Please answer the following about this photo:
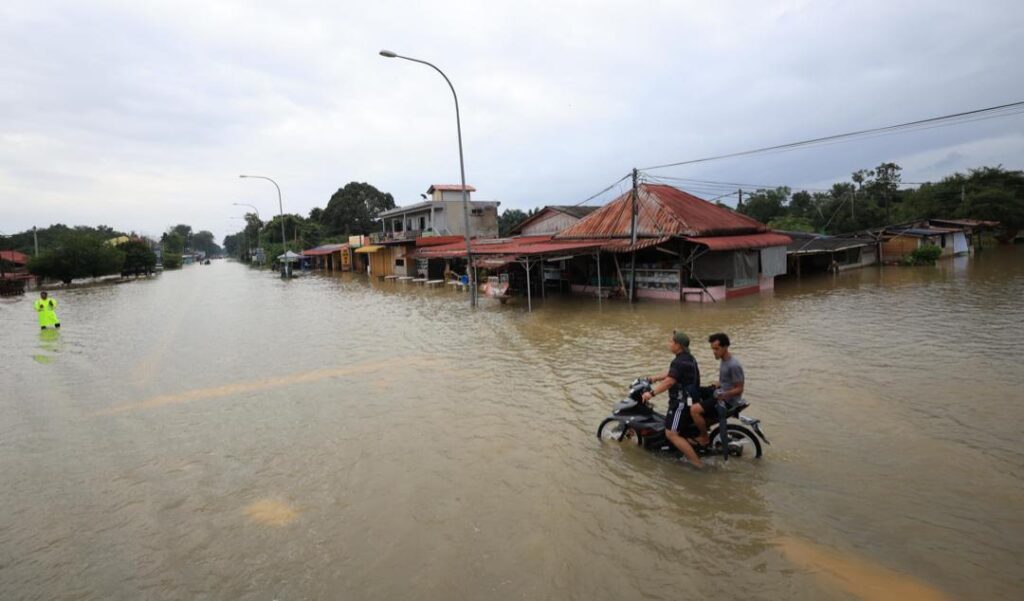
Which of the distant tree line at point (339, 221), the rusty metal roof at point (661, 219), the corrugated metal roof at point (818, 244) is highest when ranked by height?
the distant tree line at point (339, 221)

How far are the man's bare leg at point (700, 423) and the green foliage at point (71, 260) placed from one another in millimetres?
55287

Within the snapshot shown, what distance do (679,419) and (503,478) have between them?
6.75ft

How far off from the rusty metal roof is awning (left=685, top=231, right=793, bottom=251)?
415 mm

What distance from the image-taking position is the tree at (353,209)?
78.8 metres

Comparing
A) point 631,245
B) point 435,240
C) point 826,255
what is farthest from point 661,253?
point 435,240

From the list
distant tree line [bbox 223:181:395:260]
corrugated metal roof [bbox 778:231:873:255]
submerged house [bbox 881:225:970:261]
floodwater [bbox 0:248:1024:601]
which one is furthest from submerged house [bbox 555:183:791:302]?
distant tree line [bbox 223:181:395:260]

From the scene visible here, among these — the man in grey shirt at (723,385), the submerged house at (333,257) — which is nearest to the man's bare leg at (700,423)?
the man in grey shirt at (723,385)

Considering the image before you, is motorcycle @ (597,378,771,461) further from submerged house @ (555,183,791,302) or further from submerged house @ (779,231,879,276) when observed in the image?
submerged house @ (779,231,879,276)

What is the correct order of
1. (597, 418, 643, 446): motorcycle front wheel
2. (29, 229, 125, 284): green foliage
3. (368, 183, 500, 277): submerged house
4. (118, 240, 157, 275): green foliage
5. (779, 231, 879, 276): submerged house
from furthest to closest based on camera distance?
(118, 240, 157, 275): green foliage → (29, 229, 125, 284): green foliage → (368, 183, 500, 277): submerged house → (779, 231, 879, 276): submerged house → (597, 418, 643, 446): motorcycle front wheel

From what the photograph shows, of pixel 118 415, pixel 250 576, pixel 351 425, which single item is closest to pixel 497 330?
pixel 351 425

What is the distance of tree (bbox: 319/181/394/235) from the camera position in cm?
7875

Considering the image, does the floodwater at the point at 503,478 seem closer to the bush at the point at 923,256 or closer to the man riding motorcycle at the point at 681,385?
the man riding motorcycle at the point at 681,385

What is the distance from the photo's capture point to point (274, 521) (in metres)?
5.15

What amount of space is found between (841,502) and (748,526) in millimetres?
1096
